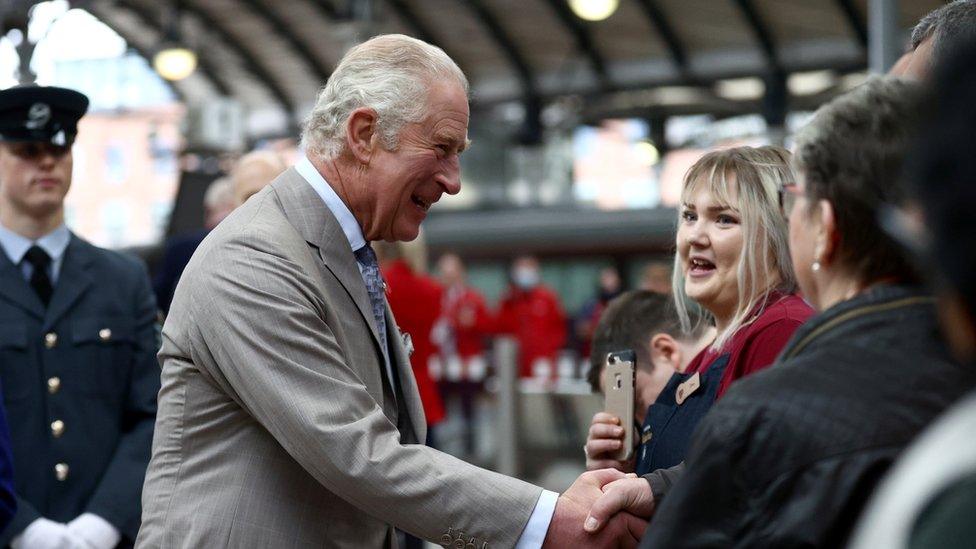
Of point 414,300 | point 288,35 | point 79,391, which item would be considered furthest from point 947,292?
point 288,35

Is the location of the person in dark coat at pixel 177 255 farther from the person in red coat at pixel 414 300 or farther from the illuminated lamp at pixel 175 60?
the illuminated lamp at pixel 175 60

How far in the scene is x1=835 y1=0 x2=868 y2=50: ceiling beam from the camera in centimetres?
1819

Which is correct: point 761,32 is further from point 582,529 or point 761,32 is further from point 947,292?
point 947,292

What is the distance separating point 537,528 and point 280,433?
0.56m

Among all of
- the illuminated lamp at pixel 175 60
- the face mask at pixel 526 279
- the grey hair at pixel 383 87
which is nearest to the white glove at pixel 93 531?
the grey hair at pixel 383 87

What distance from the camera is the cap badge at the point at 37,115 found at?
3.75 m

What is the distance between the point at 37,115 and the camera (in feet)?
12.3

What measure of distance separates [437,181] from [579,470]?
24.6 feet

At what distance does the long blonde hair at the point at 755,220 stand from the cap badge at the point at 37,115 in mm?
2006

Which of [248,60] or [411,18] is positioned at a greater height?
[411,18]

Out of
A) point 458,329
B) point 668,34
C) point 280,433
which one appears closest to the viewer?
point 280,433

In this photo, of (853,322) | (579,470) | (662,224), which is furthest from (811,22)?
(853,322)

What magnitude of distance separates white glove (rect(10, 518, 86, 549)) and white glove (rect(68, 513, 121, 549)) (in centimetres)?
2

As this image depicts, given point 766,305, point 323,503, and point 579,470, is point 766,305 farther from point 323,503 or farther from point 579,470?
point 579,470
